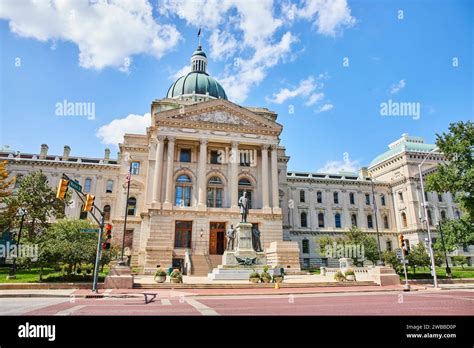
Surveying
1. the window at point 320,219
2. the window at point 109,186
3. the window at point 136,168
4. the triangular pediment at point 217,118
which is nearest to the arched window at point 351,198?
the window at point 320,219

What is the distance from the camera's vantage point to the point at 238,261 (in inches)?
1066

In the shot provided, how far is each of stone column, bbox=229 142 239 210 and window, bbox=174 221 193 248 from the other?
19.3 feet

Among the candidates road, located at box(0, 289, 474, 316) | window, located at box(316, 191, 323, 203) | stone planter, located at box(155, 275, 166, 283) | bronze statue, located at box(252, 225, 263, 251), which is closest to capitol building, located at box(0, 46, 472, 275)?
window, located at box(316, 191, 323, 203)

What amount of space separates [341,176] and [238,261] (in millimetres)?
41027

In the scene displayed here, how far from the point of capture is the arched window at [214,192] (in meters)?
41.6

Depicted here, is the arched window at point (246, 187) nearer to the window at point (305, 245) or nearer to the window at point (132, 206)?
the window at point (132, 206)

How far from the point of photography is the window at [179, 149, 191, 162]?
4300 cm

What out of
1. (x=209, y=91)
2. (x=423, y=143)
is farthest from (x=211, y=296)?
(x=423, y=143)

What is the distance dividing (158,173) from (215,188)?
766 centimetres

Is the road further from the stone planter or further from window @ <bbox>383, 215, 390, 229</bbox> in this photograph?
window @ <bbox>383, 215, 390, 229</bbox>

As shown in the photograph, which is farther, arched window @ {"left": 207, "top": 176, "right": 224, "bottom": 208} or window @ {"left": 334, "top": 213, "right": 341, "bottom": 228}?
window @ {"left": 334, "top": 213, "right": 341, "bottom": 228}

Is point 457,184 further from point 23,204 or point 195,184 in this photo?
point 23,204

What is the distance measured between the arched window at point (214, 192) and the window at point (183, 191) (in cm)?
253

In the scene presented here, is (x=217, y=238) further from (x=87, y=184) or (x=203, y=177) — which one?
(x=87, y=184)
